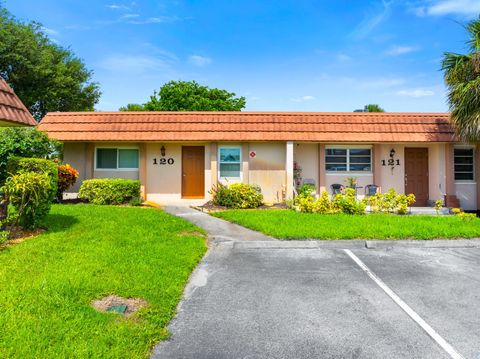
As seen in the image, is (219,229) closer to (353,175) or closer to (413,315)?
(413,315)

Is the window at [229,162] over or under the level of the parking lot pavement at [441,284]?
over

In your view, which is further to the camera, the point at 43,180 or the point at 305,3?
the point at 305,3

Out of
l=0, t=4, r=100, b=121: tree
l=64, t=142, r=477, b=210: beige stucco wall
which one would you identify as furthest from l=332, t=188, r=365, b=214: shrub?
l=0, t=4, r=100, b=121: tree

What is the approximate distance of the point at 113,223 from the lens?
8.38 meters

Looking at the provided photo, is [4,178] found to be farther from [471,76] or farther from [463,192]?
[463,192]

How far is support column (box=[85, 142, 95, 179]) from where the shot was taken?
1454cm

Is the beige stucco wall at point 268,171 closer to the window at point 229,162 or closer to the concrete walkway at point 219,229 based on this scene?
the window at point 229,162

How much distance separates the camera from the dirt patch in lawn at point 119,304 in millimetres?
3961

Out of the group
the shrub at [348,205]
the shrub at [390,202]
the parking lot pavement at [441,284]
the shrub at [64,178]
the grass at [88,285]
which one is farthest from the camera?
the shrub at [64,178]

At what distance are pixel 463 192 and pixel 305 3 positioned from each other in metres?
10.7

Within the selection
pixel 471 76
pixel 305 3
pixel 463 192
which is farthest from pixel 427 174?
pixel 305 3

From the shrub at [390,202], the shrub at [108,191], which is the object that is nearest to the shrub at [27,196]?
the shrub at [108,191]

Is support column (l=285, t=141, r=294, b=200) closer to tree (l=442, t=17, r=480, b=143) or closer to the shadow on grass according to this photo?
tree (l=442, t=17, r=480, b=143)

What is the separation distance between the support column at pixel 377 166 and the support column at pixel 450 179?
2.67 meters
